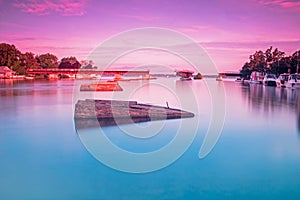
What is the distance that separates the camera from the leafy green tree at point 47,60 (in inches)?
2395

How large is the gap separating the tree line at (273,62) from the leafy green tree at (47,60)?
1452 inches

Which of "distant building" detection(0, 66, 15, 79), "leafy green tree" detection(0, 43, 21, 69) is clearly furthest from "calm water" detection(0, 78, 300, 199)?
"leafy green tree" detection(0, 43, 21, 69)

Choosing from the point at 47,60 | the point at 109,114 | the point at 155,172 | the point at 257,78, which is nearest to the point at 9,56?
the point at 47,60

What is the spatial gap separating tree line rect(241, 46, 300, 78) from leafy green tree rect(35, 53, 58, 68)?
3688 cm

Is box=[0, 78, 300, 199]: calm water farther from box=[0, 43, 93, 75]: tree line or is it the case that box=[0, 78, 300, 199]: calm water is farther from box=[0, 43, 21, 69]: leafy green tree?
box=[0, 43, 21, 69]: leafy green tree

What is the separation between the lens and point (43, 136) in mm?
6559

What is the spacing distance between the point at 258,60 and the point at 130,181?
4494 cm

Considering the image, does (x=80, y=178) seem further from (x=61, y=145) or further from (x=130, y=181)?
(x=61, y=145)

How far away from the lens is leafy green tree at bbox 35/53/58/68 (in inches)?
2395

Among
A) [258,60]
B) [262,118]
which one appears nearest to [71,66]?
[258,60]

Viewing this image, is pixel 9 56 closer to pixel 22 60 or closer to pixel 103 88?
pixel 22 60

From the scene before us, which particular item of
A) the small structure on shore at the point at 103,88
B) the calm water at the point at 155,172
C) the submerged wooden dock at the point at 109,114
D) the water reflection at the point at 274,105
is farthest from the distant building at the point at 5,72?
the calm water at the point at 155,172

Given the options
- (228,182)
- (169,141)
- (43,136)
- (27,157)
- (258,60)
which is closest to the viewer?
(228,182)

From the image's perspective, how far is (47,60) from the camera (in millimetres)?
61531
